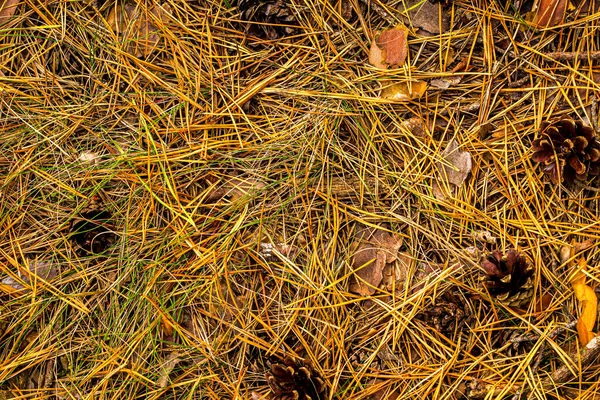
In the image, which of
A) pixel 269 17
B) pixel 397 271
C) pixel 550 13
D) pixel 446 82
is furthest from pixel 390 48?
pixel 397 271

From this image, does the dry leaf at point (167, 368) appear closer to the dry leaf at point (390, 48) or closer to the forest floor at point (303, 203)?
the forest floor at point (303, 203)

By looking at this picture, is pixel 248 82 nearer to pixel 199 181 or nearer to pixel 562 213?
pixel 199 181

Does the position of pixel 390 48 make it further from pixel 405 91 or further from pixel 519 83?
pixel 519 83

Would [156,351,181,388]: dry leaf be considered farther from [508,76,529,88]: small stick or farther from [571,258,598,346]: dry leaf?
[508,76,529,88]: small stick

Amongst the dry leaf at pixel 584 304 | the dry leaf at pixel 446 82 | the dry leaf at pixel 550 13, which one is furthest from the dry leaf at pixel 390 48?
the dry leaf at pixel 584 304

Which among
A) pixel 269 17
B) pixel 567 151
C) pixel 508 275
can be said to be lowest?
pixel 508 275

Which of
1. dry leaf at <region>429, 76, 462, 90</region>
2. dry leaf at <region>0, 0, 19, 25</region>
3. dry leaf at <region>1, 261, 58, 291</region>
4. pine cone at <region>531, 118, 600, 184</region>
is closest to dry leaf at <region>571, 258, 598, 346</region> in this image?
pine cone at <region>531, 118, 600, 184</region>

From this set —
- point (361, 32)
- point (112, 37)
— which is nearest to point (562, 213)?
point (361, 32)
